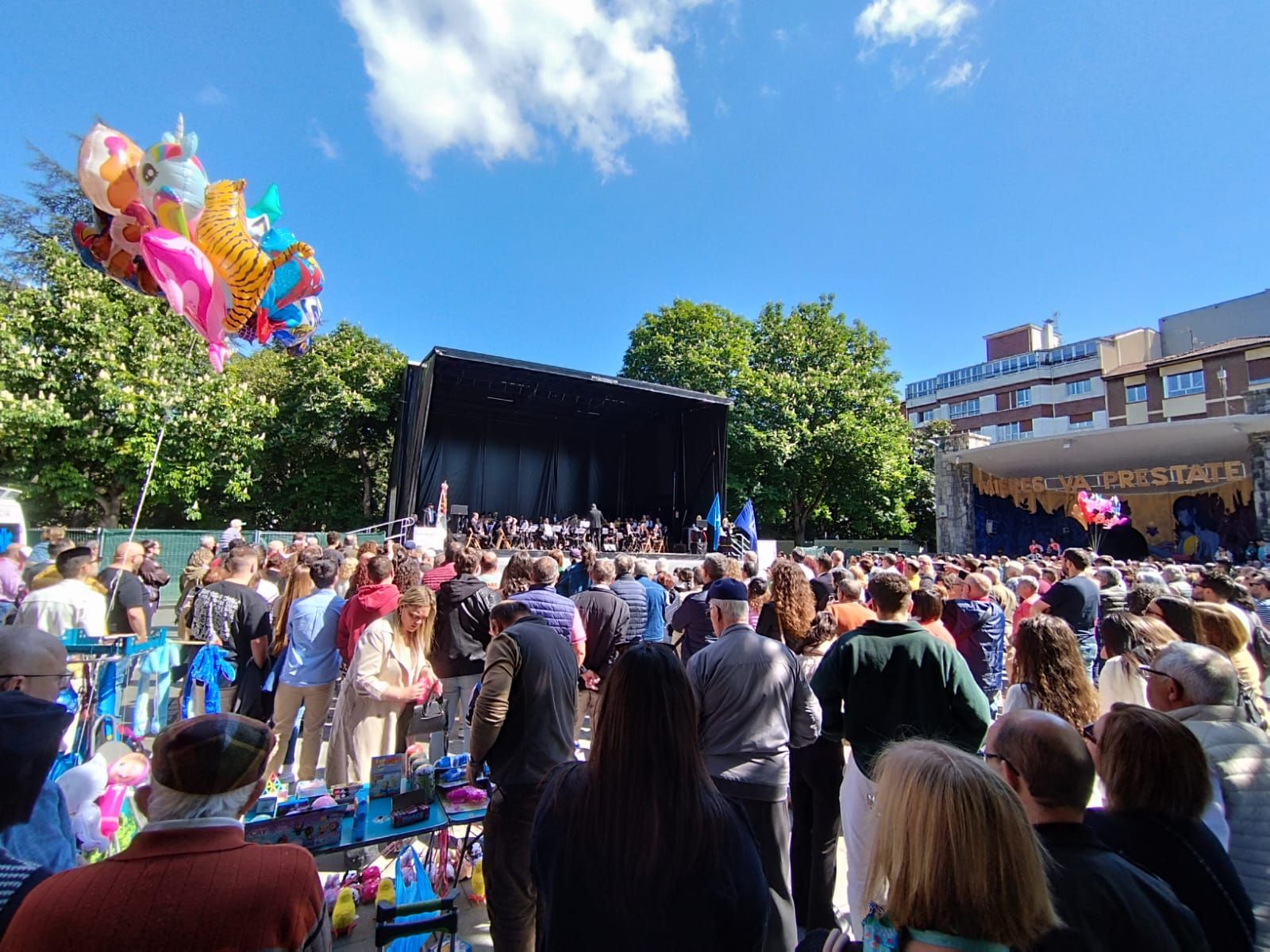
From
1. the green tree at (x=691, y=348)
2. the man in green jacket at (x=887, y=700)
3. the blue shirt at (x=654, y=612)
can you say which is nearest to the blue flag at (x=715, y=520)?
the green tree at (x=691, y=348)

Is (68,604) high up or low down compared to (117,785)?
up

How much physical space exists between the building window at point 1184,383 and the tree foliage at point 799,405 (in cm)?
1239

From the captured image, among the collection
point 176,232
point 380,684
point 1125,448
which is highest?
point 1125,448

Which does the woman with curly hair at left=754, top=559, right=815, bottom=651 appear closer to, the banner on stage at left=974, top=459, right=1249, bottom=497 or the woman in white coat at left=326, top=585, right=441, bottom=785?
the woman in white coat at left=326, top=585, right=441, bottom=785

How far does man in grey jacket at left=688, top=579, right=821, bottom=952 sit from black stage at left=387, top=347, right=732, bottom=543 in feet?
42.7

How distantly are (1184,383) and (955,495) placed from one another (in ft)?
46.3

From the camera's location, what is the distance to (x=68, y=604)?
11.9 feet

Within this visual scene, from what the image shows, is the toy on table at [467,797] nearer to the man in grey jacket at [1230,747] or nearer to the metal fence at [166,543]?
the man in grey jacket at [1230,747]

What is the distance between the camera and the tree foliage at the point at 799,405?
72.5ft

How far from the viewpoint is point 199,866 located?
1029mm

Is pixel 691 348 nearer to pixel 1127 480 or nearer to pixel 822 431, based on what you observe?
pixel 822 431

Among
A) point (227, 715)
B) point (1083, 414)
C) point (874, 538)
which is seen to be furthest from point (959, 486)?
point (227, 715)

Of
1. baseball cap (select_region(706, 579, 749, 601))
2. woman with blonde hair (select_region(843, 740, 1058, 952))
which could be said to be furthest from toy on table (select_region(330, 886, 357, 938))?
woman with blonde hair (select_region(843, 740, 1058, 952))

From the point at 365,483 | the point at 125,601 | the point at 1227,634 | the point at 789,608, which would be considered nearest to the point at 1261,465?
the point at 1227,634
